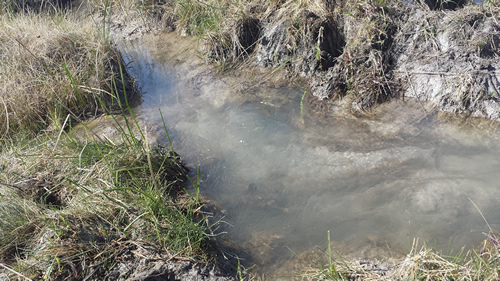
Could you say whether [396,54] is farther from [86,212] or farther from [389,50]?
[86,212]

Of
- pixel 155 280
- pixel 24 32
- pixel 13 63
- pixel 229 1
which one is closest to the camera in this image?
pixel 155 280

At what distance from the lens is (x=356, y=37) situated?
4.22 metres

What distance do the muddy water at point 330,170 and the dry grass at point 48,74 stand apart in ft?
2.39

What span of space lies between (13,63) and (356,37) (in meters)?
3.90

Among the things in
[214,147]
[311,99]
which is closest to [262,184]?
[214,147]

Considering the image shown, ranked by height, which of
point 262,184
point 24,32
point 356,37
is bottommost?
point 262,184

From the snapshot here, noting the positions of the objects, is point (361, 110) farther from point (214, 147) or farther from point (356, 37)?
point (214, 147)

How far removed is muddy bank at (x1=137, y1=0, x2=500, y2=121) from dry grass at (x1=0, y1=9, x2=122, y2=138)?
1768 millimetres

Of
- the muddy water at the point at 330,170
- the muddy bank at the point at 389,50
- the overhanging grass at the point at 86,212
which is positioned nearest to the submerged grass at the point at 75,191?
the overhanging grass at the point at 86,212

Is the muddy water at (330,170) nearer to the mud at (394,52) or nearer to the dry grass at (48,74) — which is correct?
the mud at (394,52)

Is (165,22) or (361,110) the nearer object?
(361,110)

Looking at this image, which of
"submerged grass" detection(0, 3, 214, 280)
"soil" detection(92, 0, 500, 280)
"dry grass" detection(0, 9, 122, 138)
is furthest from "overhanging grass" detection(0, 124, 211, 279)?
"soil" detection(92, 0, 500, 280)

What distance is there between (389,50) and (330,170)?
176cm

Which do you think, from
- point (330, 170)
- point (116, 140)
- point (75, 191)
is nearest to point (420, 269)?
point (330, 170)
